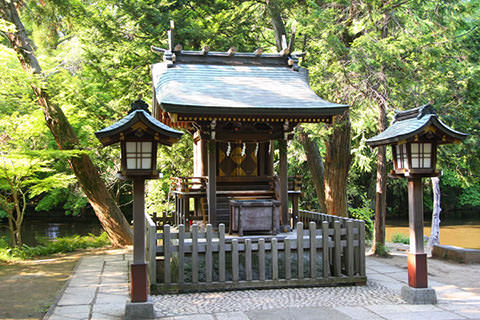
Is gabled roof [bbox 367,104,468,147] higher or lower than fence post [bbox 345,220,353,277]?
higher

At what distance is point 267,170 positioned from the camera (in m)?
12.1

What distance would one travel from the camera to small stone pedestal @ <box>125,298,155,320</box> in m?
6.28

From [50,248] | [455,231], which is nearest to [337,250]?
[50,248]

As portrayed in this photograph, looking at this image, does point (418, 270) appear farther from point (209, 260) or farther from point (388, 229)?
point (388, 229)

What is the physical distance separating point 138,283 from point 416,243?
15.1ft

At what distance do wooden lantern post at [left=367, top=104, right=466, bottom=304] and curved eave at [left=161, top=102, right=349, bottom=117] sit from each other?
2.08 metres

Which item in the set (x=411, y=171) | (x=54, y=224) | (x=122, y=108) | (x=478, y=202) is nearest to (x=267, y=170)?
(x=411, y=171)

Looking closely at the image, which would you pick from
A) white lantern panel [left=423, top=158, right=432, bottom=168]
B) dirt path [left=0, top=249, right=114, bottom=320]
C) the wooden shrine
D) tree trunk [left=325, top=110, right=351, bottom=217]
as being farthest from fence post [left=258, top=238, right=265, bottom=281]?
tree trunk [left=325, top=110, right=351, bottom=217]

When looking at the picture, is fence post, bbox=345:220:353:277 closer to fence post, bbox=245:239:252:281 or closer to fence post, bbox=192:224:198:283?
fence post, bbox=245:239:252:281

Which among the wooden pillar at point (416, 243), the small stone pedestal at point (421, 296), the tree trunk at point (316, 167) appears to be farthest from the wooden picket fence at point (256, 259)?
the tree trunk at point (316, 167)

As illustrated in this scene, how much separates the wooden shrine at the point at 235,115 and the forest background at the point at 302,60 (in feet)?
5.92

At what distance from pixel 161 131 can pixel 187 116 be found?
2.61 meters

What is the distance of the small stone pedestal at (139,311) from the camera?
6277 mm

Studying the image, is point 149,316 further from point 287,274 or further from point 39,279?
point 39,279
